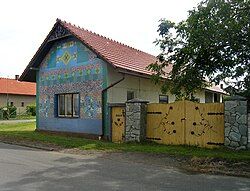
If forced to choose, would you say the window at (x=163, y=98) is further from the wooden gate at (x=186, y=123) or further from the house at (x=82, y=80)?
the wooden gate at (x=186, y=123)

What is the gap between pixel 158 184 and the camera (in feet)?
25.0

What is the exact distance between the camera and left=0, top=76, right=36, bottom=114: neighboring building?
4859 centimetres

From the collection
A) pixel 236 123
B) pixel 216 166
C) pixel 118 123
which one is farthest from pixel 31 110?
pixel 216 166

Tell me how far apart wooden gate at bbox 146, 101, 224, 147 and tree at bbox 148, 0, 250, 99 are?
89cm

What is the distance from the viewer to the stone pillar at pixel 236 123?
12.6 m

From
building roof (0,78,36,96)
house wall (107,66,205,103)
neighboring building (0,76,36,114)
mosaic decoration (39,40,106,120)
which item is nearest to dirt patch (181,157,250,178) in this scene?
house wall (107,66,205,103)

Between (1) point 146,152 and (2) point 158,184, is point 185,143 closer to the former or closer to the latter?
(1) point 146,152

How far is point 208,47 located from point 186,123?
3461 mm

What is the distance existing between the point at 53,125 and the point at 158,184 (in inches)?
541

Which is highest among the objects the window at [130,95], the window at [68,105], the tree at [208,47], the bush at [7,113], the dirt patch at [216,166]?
the tree at [208,47]

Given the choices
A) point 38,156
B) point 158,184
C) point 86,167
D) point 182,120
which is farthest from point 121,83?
point 158,184

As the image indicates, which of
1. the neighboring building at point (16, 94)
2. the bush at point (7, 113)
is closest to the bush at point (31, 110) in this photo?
the neighboring building at point (16, 94)

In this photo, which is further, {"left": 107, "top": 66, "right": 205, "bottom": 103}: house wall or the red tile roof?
{"left": 107, "top": 66, "right": 205, "bottom": 103}: house wall

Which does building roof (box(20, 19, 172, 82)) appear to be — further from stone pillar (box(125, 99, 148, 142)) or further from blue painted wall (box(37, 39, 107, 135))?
A: stone pillar (box(125, 99, 148, 142))
